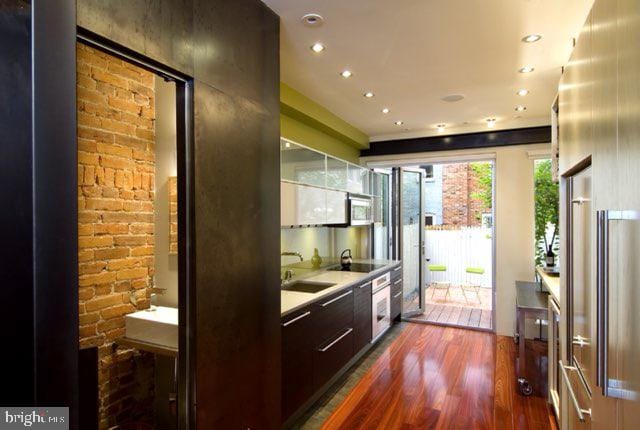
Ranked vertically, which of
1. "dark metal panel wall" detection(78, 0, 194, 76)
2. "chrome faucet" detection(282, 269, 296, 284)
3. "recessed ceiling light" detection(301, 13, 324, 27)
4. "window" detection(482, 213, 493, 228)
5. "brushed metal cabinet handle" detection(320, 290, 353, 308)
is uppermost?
A: "recessed ceiling light" detection(301, 13, 324, 27)

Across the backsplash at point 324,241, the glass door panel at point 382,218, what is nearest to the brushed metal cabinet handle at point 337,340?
the backsplash at point 324,241

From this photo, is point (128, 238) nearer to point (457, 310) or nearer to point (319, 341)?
point (319, 341)

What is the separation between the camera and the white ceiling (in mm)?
2092

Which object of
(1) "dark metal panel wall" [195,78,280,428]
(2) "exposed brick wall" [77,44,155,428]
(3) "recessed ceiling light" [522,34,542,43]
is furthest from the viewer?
(3) "recessed ceiling light" [522,34,542,43]

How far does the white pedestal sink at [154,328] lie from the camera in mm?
2109

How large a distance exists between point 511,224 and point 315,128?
2785 mm

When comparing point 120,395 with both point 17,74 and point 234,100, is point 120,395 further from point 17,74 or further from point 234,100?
point 17,74

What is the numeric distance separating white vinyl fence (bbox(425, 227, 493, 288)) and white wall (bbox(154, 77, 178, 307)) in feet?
18.6

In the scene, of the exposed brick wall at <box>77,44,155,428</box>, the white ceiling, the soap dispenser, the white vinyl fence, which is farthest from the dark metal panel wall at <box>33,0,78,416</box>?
the white vinyl fence

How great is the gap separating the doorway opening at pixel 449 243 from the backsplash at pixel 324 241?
0.61 metres

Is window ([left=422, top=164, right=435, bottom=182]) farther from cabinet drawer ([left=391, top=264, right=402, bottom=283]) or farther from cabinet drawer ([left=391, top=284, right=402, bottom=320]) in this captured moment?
cabinet drawer ([left=391, top=284, right=402, bottom=320])

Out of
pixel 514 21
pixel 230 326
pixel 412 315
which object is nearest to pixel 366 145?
pixel 412 315

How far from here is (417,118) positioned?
14.5 feet

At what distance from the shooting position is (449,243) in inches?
296
